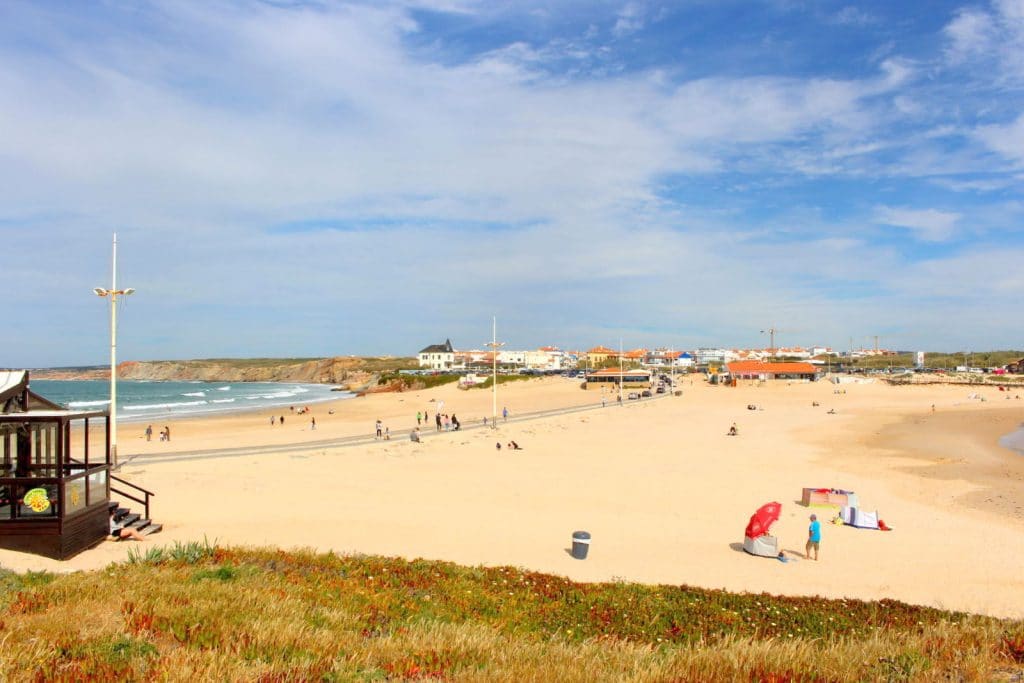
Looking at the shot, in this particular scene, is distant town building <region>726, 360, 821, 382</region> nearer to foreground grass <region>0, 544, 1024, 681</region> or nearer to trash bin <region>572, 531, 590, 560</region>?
trash bin <region>572, 531, 590, 560</region>

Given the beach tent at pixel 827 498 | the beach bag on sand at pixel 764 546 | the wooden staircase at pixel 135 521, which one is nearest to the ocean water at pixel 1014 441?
the beach tent at pixel 827 498

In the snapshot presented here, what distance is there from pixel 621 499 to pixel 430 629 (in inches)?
502

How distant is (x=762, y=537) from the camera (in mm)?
13438

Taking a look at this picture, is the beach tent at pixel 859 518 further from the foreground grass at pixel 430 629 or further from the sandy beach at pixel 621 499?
the foreground grass at pixel 430 629

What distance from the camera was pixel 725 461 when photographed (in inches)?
1041

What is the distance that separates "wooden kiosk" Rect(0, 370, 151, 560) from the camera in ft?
35.4

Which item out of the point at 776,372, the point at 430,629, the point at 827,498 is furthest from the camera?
the point at 776,372

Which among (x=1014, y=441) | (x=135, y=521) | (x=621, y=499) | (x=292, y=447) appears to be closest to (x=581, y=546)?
(x=621, y=499)

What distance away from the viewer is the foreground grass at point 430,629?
522cm

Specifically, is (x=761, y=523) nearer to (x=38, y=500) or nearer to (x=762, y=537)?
(x=762, y=537)

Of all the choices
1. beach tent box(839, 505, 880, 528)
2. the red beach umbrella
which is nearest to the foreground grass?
the red beach umbrella

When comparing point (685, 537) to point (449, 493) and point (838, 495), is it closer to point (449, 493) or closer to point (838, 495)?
point (838, 495)

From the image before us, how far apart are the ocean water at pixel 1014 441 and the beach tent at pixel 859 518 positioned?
2050cm

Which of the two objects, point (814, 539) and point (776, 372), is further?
point (776, 372)
